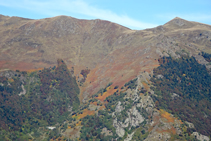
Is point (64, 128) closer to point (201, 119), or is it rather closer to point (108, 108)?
point (108, 108)

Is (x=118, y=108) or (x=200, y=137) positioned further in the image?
(x=118, y=108)

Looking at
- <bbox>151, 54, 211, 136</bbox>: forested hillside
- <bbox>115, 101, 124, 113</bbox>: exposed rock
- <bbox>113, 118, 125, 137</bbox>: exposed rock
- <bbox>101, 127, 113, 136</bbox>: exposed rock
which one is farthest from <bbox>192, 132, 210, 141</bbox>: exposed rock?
<bbox>101, 127, 113, 136</bbox>: exposed rock

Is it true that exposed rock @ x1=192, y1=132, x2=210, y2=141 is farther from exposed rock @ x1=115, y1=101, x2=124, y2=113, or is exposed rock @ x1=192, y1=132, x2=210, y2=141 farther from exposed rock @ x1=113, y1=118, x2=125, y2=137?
exposed rock @ x1=115, y1=101, x2=124, y2=113

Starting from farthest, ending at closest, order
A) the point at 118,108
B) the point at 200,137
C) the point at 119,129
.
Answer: the point at 118,108 < the point at 119,129 < the point at 200,137

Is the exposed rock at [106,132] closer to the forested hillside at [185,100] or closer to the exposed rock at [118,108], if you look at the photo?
the exposed rock at [118,108]

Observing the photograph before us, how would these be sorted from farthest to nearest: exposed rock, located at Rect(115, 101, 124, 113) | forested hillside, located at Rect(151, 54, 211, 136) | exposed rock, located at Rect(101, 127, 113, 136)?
exposed rock, located at Rect(115, 101, 124, 113) < forested hillside, located at Rect(151, 54, 211, 136) < exposed rock, located at Rect(101, 127, 113, 136)

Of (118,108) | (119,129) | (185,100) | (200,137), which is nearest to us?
(200,137)

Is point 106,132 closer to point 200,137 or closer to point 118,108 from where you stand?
point 118,108

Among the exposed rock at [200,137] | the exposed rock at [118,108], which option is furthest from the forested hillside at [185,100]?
the exposed rock at [118,108]

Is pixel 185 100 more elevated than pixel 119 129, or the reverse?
pixel 185 100

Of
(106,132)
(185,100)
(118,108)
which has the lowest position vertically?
(106,132)

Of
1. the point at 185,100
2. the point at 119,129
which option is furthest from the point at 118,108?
the point at 185,100

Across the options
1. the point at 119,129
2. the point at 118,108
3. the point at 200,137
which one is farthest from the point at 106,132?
the point at 200,137

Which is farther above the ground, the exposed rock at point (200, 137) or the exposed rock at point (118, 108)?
the exposed rock at point (118, 108)
